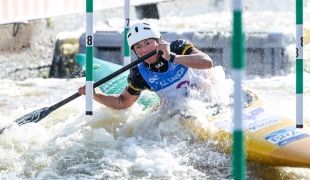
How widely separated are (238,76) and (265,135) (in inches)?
75.5

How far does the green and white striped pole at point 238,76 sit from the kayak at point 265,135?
1.47m

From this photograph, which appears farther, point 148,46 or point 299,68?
point 148,46

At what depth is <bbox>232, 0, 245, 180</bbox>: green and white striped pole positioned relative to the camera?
8.95 ft

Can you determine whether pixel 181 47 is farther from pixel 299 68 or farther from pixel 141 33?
pixel 299 68

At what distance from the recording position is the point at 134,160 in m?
4.74

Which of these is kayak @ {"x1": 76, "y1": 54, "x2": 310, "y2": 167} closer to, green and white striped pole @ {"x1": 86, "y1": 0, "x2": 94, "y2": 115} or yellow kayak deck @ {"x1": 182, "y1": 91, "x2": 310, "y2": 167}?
yellow kayak deck @ {"x1": 182, "y1": 91, "x2": 310, "y2": 167}

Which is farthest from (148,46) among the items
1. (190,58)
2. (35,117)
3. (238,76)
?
(238,76)

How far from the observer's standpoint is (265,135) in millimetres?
4625

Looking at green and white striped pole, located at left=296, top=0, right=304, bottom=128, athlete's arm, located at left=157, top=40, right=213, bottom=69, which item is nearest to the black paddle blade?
athlete's arm, located at left=157, top=40, right=213, bottom=69

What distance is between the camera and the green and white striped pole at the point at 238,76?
273 cm

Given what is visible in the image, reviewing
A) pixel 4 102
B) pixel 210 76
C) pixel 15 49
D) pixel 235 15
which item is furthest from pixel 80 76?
pixel 235 15

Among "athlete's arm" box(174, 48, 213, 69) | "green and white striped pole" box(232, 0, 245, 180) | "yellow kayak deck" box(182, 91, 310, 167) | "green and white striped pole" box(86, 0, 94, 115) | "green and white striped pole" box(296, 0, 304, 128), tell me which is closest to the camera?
"green and white striped pole" box(232, 0, 245, 180)

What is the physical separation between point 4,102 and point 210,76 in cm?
290

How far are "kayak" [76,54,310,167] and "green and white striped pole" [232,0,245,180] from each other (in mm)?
1466
